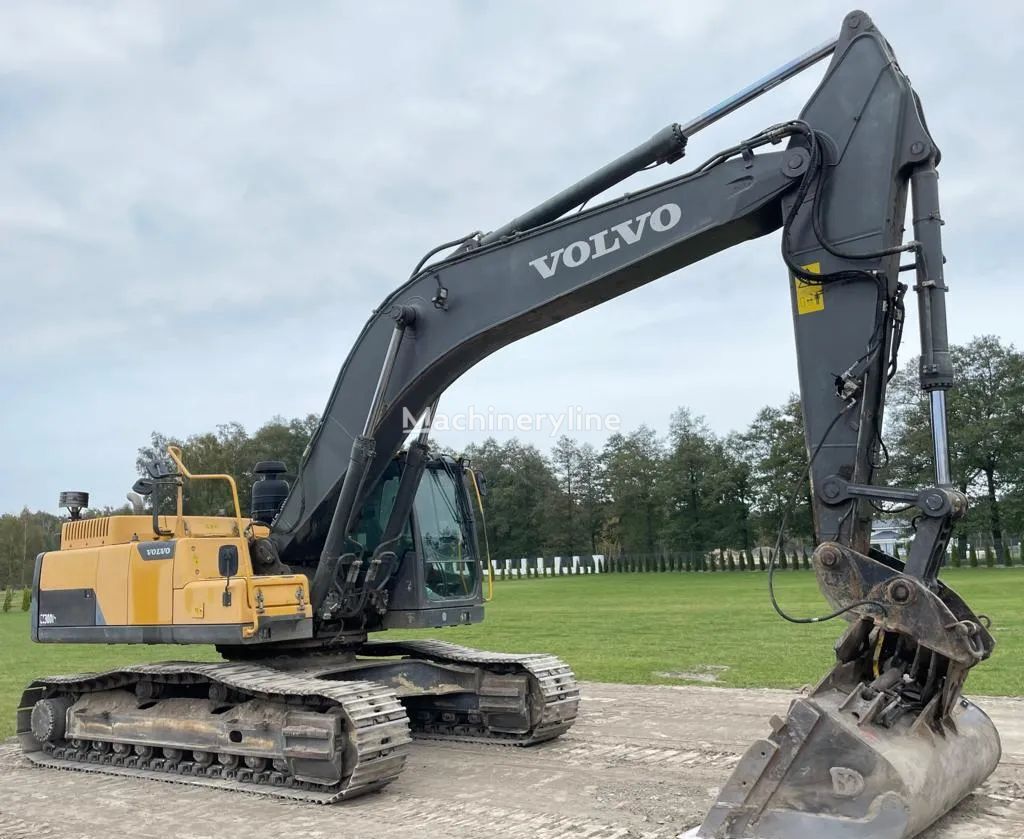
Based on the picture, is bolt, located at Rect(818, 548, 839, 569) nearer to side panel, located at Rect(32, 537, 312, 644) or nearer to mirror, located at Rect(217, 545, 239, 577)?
side panel, located at Rect(32, 537, 312, 644)

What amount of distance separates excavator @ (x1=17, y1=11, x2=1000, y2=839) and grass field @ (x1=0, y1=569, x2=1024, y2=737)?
12.6ft

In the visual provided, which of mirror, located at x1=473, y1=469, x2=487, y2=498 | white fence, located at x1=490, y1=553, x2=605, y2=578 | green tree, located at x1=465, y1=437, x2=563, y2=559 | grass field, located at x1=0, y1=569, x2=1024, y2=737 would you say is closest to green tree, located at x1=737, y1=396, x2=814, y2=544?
white fence, located at x1=490, y1=553, x2=605, y2=578

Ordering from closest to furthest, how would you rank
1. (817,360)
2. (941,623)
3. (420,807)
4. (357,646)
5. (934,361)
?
(941,623)
(934,361)
(817,360)
(420,807)
(357,646)

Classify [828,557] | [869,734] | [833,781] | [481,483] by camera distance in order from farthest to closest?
[481,483] → [828,557] → [869,734] → [833,781]

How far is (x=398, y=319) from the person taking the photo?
8148 millimetres

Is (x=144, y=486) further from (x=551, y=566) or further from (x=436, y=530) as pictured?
(x=551, y=566)

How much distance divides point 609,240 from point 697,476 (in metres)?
73.7

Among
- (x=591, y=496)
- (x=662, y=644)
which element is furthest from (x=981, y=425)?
(x=662, y=644)

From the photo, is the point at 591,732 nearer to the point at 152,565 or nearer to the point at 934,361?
the point at 152,565

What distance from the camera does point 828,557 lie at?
5672mm

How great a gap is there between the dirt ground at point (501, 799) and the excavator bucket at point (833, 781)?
2.01 ft

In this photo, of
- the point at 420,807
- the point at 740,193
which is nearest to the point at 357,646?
the point at 420,807

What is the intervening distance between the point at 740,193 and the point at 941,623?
117 inches

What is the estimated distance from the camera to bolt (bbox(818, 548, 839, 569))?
5.66 metres
